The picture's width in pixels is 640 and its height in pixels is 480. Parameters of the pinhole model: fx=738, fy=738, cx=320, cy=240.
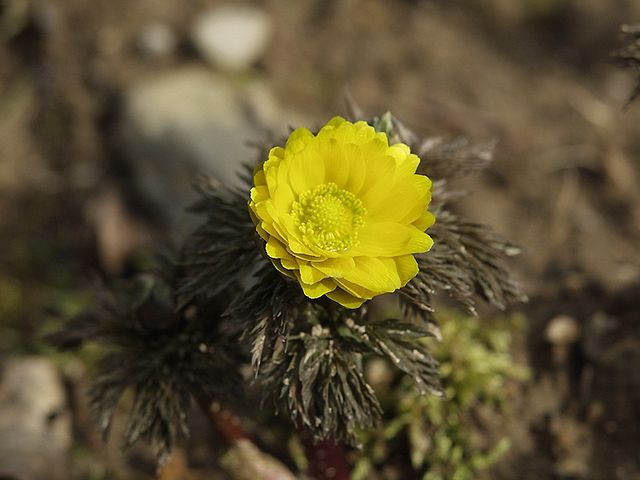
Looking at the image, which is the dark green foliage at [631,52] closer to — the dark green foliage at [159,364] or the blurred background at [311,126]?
the blurred background at [311,126]

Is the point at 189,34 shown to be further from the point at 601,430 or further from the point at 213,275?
the point at 601,430

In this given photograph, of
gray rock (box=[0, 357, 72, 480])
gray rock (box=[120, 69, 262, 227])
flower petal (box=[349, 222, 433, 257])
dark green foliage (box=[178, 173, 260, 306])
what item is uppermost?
flower petal (box=[349, 222, 433, 257])

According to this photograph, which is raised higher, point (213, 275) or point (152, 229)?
point (213, 275)

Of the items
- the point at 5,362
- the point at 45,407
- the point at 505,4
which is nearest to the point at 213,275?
the point at 45,407

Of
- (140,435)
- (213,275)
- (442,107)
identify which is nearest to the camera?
(213,275)

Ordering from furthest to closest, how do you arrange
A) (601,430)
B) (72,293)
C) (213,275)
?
(72,293) < (601,430) < (213,275)

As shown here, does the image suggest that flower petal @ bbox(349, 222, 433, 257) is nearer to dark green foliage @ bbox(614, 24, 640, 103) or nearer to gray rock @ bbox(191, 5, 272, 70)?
dark green foliage @ bbox(614, 24, 640, 103)

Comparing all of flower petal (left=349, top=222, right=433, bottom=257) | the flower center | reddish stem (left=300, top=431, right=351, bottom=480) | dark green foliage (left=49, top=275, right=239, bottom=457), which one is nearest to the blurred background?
reddish stem (left=300, top=431, right=351, bottom=480)
